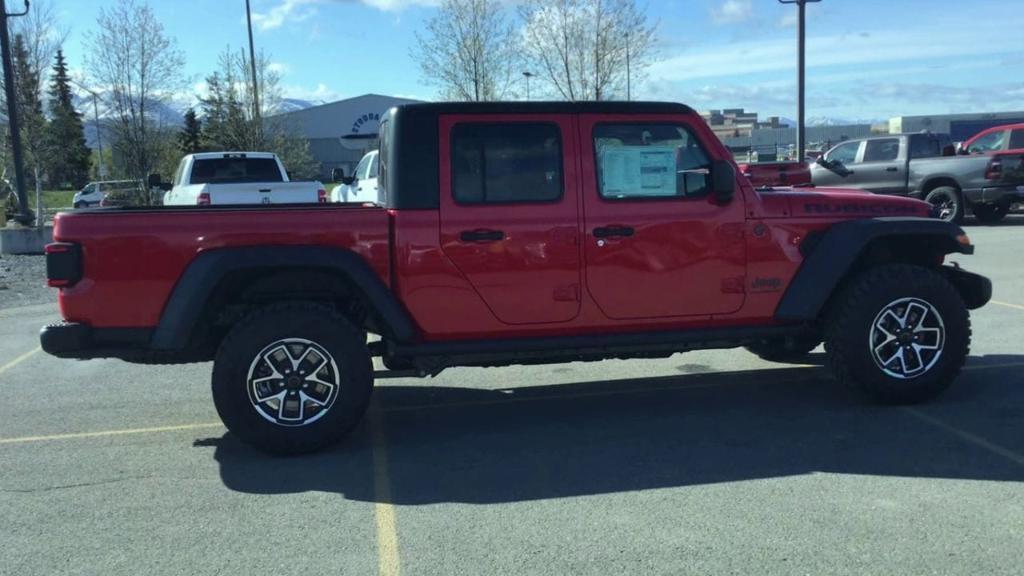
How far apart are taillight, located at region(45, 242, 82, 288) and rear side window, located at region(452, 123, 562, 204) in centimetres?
211

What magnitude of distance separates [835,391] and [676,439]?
1665mm

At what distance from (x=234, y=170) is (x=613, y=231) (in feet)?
36.2

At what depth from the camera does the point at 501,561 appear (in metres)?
3.74

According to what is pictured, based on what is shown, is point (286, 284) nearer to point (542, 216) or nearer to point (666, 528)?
point (542, 216)

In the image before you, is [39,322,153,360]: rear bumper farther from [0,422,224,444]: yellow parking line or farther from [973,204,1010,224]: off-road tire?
[973,204,1010,224]: off-road tire

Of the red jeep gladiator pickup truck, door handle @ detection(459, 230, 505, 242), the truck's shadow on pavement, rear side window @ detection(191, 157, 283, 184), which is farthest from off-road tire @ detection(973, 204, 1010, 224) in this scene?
door handle @ detection(459, 230, 505, 242)

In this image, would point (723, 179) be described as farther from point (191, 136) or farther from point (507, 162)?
point (191, 136)

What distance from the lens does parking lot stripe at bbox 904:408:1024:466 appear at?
4863 mm

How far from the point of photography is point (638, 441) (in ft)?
17.4

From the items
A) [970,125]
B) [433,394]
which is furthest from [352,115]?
[433,394]

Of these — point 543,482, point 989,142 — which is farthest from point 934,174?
point 543,482

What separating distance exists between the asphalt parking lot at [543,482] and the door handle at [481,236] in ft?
4.02

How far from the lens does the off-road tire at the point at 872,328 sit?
5629 millimetres

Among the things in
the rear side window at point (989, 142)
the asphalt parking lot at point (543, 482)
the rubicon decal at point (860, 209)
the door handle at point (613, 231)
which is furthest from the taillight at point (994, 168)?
the door handle at point (613, 231)
